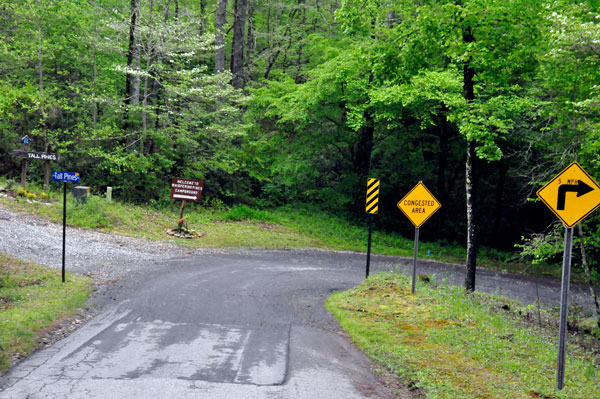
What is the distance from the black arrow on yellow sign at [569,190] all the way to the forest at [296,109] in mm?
5279

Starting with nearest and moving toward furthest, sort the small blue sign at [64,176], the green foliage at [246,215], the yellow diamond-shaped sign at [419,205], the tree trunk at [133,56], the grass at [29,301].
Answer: the grass at [29,301], the yellow diamond-shaped sign at [419,205], the small blue sign at [64,176], the tree trunk at [133,56], the green foliage at [246,215]

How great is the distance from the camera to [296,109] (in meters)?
25.3

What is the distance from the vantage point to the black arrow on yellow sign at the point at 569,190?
691 cm

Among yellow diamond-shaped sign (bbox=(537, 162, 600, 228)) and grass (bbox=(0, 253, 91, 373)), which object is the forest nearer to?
yellow diamond-shaped sign (bbox=(537, 162, 600, 228))

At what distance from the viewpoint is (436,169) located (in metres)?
30.8

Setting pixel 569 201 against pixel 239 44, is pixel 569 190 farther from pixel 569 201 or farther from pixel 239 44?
pixel 239 44

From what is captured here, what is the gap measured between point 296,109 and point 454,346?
61.4 ft

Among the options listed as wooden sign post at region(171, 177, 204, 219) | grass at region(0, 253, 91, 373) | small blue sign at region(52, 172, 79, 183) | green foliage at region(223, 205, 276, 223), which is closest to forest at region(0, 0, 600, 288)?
green foliage at region(223, 205, 276, 223)

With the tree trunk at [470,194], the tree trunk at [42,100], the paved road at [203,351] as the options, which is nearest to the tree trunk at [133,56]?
the tree trunk at [42,100]

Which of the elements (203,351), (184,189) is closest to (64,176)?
(203,351)

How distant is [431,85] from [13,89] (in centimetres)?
1765

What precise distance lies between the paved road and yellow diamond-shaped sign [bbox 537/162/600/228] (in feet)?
11.5

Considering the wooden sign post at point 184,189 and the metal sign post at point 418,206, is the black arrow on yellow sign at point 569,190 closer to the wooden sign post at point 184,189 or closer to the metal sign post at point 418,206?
the metal sign post at point 418,206

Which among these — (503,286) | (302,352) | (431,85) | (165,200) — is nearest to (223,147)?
(165,200)
